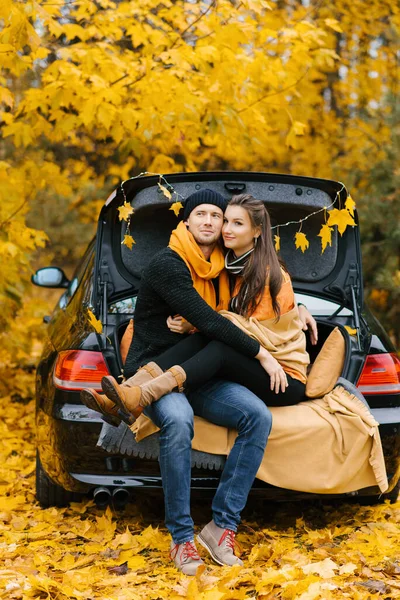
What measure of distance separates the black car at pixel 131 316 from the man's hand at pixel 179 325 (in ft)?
1.05

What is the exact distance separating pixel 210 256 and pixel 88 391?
94 centimetres

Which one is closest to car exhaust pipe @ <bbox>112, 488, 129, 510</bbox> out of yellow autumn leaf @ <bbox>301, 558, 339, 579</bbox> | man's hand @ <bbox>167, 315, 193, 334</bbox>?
man's hand @ <bbox>167, 315, 193, 334</bbox>

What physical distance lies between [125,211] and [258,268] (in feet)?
2.53

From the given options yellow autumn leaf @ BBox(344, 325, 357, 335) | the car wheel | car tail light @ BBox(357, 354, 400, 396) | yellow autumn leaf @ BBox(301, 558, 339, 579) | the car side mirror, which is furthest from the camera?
the car side mirror

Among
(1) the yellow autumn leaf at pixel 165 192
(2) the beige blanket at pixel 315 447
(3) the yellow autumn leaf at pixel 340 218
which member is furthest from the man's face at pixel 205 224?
(2) the beige blanket at pixel 315 447

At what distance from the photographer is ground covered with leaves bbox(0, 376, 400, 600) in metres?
3.02

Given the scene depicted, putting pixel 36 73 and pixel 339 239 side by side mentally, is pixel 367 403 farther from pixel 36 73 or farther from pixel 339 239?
pixel 36 73

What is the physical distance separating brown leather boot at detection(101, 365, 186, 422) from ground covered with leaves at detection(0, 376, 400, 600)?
690mm

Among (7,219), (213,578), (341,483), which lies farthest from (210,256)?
(7,219)

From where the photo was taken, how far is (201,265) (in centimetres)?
366

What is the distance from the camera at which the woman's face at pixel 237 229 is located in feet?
12.3

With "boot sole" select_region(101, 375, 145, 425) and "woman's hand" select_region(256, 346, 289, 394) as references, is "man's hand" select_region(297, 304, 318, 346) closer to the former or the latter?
"woman's hand" select_region(256, 346, 289, 394)

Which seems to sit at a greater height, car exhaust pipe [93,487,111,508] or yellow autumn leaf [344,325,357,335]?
yellow autumn leaf [344,325,357,335]

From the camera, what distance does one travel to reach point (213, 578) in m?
3.07
